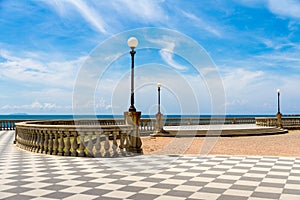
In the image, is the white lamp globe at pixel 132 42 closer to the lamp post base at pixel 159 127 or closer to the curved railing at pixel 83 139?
the curved railing at pixel 83 139

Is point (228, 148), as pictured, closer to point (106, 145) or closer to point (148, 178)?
point (106, 145)

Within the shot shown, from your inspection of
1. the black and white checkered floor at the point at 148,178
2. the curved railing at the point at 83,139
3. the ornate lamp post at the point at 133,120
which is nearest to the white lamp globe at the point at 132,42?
the ornate lamp post at the point at 133,120

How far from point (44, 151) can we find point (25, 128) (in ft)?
6.17

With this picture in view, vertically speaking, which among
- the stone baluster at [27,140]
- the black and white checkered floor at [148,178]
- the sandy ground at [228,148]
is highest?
the stone baluster at [27,140]

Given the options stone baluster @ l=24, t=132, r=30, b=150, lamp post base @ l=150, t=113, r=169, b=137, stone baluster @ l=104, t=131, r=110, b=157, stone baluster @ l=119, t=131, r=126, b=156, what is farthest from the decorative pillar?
lamp post base @ l=150, t=113, r=169, b=137

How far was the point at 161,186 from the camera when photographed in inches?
261

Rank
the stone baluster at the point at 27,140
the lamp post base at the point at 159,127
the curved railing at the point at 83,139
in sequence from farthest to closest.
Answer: the lamp post base at the point at 159,127
the stone baluster at the point at 27,140
the curved railing at the point at 83,139

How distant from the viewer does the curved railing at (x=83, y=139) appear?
34.3 feet

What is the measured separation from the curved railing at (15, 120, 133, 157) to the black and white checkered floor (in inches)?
17.9

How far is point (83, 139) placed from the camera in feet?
34.2

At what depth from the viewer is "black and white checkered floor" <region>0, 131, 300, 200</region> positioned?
5.97 meters

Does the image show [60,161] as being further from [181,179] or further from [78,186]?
[181,179]

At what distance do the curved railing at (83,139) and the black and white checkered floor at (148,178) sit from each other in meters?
0.46

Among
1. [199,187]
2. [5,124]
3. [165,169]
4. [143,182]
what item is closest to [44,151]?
[165,169]
